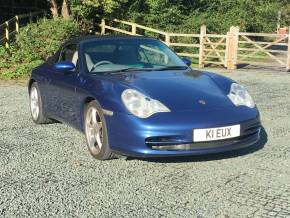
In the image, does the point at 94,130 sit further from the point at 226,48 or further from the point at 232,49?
the point at 226,48

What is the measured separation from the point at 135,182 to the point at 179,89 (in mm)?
1221

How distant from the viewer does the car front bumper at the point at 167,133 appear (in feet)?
17.0

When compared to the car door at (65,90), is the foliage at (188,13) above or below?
below

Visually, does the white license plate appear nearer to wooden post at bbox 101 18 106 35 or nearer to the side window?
the side window

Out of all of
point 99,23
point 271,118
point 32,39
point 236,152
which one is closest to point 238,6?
point 99,23

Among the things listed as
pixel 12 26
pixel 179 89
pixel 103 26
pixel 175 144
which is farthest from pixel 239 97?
pixel 12 26

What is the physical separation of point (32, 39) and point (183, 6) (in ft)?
32.5

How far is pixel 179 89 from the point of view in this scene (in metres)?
5.69

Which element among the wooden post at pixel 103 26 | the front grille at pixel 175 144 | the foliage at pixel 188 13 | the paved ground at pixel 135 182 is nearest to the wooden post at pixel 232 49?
the foliage at pixel 188 13

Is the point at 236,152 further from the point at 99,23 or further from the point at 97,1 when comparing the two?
the point at 99,23

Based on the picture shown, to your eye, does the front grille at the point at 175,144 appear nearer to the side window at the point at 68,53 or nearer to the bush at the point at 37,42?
the side window at the point at 68,53

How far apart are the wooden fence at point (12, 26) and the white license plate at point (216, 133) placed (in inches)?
580

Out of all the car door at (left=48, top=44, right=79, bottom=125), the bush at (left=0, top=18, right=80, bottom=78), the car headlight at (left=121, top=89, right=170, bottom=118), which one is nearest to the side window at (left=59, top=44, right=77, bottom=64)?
the car door at (left=48, top=44, right=79, bottom=125)

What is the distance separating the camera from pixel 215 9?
2842 centimetres
